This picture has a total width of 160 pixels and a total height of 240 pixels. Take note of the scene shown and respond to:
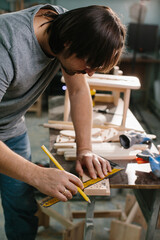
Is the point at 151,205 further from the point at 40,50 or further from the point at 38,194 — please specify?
the point at 38,194

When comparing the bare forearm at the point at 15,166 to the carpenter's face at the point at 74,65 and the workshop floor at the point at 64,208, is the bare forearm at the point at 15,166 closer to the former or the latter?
the carpenter's face at the point at 74,65

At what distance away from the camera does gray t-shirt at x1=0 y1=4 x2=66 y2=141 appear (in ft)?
2.47

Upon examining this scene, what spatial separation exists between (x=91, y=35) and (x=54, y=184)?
47cm

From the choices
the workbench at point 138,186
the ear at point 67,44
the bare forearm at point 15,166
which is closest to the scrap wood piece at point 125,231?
the workbench at point 138,186

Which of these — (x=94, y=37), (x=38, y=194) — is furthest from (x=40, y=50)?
(x=38, y=194)

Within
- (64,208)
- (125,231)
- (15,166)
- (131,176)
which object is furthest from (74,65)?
(64,208)

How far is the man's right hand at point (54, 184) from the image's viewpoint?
79cm

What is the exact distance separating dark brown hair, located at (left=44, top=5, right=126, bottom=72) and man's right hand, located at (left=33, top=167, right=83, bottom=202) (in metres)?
0.37

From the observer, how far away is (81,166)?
0.99 meters

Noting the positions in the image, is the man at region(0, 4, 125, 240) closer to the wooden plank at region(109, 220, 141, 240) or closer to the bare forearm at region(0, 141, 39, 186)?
the bare forearm at region(0, 141, 39, 186)

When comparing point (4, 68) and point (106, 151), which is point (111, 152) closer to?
point (106, 151)

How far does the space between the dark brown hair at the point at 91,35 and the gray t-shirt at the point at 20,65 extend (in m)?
0.09

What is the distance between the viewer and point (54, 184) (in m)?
0.80

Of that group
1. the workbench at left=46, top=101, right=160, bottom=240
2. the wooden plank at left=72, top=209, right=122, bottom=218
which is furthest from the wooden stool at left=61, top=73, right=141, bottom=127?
the wooden plank at left=72, top=209, right=122, bottom=218
